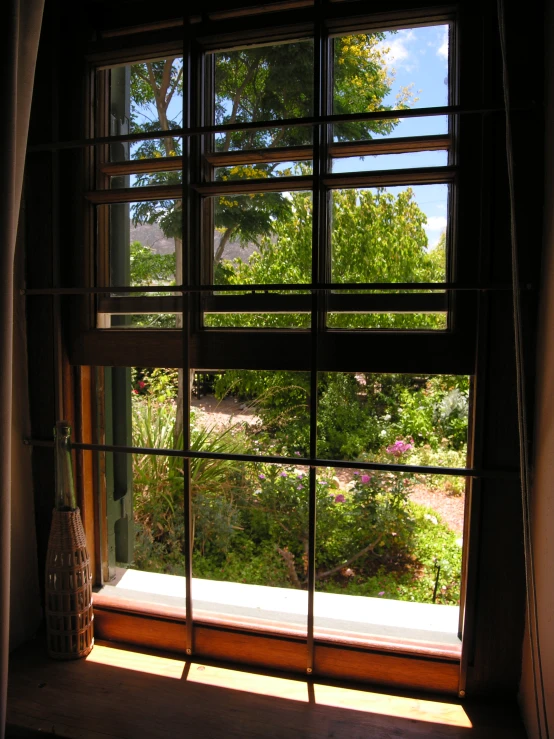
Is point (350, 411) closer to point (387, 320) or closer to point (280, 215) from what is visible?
point (387, 320)

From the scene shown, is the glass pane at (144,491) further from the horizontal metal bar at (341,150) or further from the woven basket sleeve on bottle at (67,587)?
the horizontal metal bar at (341,150)

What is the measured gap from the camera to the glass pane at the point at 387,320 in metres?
1.10

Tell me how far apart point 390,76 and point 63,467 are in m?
1.09

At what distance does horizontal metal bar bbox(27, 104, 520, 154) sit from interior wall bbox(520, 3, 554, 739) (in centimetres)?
11

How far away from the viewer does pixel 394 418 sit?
1.52 m

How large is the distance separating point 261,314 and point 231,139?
0.40 meters

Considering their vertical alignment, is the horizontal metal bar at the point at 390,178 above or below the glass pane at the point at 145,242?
above

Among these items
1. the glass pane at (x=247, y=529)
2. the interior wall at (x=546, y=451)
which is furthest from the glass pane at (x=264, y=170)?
the glass pane at (x=247, y=529)

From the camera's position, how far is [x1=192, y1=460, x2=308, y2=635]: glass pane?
4.62 feet

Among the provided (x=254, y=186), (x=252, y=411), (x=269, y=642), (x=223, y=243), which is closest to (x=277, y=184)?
(x=254, y=186)

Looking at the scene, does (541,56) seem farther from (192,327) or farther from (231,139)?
(192,327)

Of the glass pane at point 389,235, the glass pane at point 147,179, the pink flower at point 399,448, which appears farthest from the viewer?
the pink flower at point 399,448

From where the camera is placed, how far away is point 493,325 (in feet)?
3.17

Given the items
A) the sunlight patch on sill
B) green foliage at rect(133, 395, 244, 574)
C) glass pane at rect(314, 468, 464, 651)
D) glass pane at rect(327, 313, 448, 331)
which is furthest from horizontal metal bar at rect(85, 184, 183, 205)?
the sunlight patch on sill
